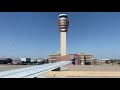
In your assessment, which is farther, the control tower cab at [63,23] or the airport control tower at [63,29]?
the control tower cab at [63,23]

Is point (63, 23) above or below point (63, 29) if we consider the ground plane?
above

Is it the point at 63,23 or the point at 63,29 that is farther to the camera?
the point at 63,23

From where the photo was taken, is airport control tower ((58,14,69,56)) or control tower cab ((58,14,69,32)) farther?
control tower cab ((58,14,69,32))
